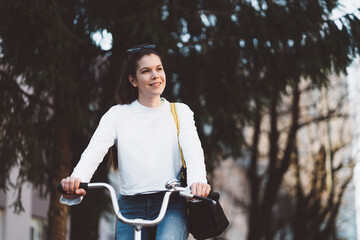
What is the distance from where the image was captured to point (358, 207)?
25.1 meters

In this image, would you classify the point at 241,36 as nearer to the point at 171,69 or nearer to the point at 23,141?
the point at 171,69

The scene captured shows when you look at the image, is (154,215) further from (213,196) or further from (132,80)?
(132,80)

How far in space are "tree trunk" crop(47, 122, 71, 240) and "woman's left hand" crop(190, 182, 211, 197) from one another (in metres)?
6.75

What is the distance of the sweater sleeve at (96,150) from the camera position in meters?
3.57

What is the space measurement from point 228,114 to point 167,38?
9.20 ft

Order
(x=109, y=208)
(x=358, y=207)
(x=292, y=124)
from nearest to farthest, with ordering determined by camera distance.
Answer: (x=109, y=208) → (x=292, y=124) → (x=358, y=207)

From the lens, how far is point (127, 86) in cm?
419

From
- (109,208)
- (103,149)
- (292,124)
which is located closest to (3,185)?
(109,208)

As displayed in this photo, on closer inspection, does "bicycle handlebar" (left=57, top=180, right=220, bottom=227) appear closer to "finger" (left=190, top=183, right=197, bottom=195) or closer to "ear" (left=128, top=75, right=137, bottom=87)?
"finger" (left=190, top=183, right=197, bottom=195)

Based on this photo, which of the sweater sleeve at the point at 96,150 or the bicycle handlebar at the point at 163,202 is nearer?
the bicycle handlebar at the point at 163,202

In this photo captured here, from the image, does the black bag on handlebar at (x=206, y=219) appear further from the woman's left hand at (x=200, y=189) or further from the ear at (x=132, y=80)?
the ear at (x=132, y=80)

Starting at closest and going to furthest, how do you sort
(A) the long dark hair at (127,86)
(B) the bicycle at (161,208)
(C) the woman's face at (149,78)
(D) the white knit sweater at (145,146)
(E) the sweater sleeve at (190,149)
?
1. (B) the bicycle at (161,208)
2. (E) the sweater sleeve at (190,149)
3. (D) the white knit sweater at (145,146)
4. (C) the woman's face at (149,78)
5. (A) the long dark hair at (127,86)

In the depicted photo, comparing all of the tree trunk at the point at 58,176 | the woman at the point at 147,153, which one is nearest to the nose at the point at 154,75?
the woman at the point at 147,153

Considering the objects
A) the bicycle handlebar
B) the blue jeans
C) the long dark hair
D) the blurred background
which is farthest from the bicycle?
the blurred background
